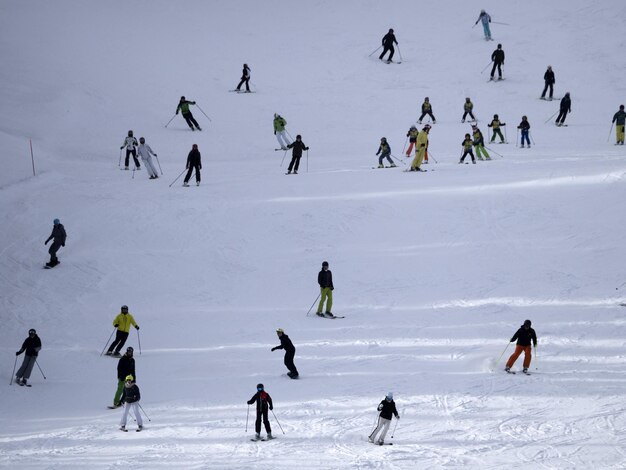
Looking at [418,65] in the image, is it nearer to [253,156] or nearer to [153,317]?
[253,156]

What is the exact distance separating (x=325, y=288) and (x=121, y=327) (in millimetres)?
4590

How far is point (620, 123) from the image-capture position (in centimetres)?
2548

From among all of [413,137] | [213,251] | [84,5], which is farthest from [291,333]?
[84,5]

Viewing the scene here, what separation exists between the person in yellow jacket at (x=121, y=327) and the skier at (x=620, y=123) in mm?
18489

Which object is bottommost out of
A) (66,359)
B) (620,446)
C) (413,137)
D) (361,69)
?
(620,446)

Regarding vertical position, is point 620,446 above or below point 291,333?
below

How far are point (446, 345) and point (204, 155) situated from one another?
52.0 ft

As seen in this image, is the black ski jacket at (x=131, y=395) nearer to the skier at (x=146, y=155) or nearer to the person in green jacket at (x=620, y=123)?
the skier at (x=146, y=155)

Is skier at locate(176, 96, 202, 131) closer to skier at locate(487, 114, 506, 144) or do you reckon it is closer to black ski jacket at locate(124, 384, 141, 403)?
skier at locate(487, 114, 506, 144)

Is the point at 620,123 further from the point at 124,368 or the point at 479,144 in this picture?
the point at 124,368

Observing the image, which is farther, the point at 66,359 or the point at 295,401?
the point at 66,359

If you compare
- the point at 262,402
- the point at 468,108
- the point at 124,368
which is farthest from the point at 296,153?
the point at 262,402

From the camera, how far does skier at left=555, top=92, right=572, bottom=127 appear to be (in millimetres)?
28219

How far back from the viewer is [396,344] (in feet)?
50.0
